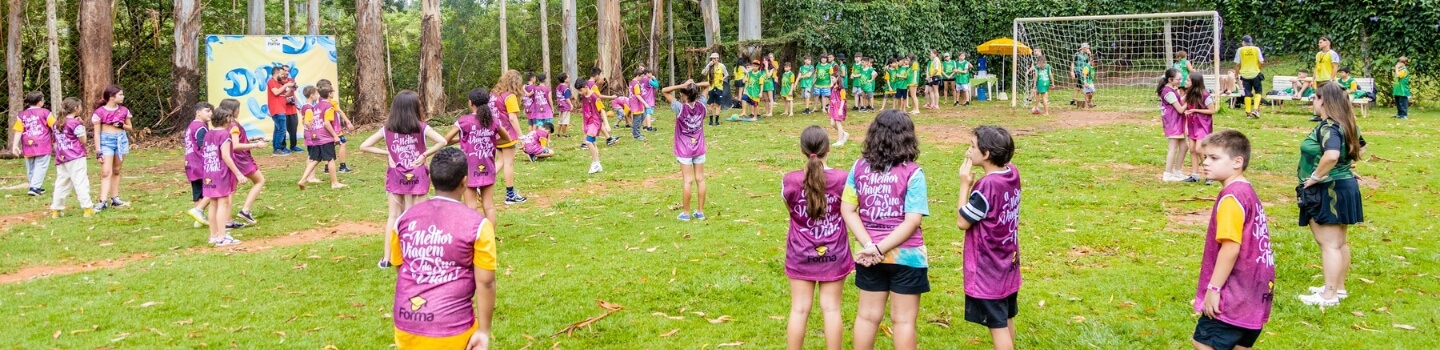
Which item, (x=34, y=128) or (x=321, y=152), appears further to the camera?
(x=321, y=152)

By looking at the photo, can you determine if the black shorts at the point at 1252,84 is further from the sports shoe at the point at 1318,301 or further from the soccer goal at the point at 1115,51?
the sports shoe at the point at 1318,301

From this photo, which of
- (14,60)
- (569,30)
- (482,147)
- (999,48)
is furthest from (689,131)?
(999,48)

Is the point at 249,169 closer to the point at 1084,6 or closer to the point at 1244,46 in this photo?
the point at 1244,46

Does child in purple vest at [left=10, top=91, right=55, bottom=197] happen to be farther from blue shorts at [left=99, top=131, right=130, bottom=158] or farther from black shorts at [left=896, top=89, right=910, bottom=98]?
black shorts at [left=896, top=89, right=910, bottom=98]

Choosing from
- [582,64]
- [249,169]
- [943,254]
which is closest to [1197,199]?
[943,254]

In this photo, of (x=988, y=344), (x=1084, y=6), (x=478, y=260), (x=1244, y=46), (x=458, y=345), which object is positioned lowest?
(x=988, y=344)

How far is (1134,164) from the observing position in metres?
12.3

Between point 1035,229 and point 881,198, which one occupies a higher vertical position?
point 881,198

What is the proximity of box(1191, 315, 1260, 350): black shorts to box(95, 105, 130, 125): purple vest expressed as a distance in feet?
34.6

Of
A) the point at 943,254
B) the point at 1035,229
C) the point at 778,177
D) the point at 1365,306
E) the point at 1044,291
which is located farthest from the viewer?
the point at 778,177

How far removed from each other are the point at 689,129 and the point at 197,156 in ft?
15.6

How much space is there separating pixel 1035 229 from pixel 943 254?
1.31 m

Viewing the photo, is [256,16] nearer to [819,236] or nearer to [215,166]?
[215,166]

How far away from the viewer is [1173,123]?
10578mm
